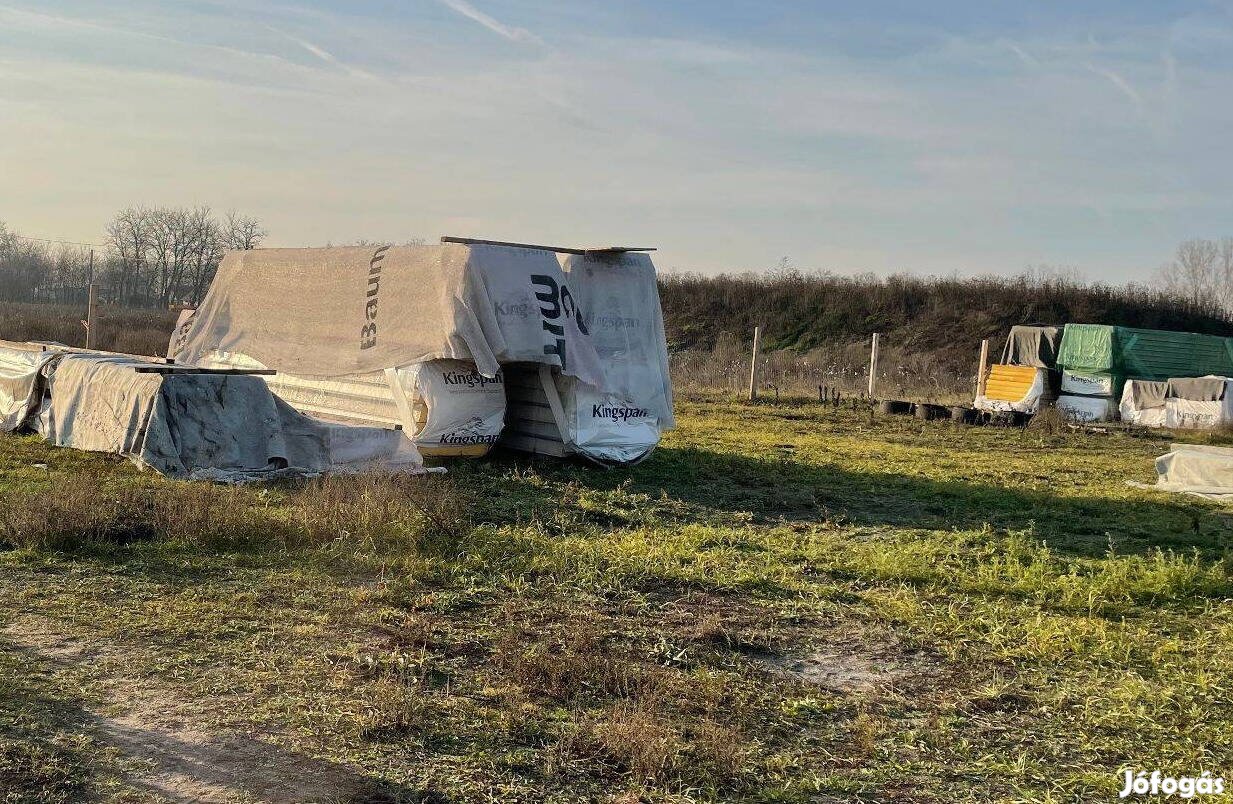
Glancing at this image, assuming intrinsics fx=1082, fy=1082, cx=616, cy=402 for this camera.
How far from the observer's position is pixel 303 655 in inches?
209

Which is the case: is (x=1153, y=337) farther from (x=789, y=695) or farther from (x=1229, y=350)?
(x=789, y=695)

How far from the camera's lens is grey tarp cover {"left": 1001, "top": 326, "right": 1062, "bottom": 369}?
80.6 ft

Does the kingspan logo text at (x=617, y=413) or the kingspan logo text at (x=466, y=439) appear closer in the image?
the kingspan logo text at (x=466, y=439)

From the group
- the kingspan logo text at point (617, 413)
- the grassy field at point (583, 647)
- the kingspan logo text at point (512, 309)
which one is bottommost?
the grassy field at point (583, 647)

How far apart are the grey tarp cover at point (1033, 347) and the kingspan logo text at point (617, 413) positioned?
14.9 m

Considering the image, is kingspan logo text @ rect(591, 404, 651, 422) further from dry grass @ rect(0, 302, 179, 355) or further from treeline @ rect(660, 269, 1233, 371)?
treeline @ rect(660, 269, 1233, 371)

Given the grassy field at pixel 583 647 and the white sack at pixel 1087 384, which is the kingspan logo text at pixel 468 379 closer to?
the grassy field at pixel 583 647

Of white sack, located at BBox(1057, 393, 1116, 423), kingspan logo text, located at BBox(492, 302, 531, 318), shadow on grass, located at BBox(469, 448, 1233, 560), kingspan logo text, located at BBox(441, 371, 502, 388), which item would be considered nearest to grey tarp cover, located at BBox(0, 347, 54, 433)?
kingspan logo text, located at BBox(441, 371, 502, 388)

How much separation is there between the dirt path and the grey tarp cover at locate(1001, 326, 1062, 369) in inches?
911

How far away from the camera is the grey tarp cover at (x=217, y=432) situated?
34.7 feet

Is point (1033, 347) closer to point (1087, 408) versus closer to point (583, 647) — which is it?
point (1087, 408)

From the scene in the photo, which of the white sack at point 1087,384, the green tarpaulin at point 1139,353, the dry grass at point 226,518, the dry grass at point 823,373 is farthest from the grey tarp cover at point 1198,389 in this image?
the dry grass at point 226,518

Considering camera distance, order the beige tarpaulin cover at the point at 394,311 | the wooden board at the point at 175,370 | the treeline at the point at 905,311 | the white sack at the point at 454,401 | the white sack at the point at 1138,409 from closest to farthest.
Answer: the wooden board at the point at 175,370
the beige tarpaulin cover at the point at 394,311
the white sack at the point at 454,401
the white sack at the point at 1138,409
the treeline at the point at 905,311

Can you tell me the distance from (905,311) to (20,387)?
37.9 m
